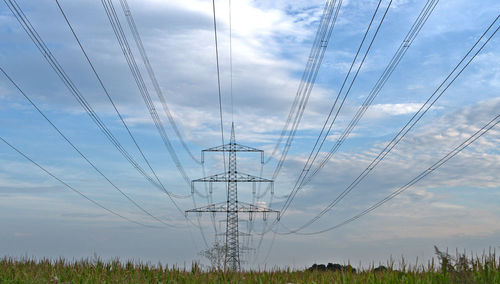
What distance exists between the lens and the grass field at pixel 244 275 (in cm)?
1180

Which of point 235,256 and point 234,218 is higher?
point 234,218

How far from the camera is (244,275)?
47.1 feet

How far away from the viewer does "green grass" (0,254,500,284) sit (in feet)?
38.8

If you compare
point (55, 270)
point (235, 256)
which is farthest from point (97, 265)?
point (235, 256)

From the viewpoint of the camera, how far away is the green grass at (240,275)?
11.8 m

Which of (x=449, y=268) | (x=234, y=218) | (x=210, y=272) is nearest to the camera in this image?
(x=449, y=268)

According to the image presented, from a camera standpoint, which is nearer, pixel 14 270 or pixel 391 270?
pixel 391 270

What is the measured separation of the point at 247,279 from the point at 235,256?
38620 millimetres

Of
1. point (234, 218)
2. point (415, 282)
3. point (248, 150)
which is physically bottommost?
point (415, 282)

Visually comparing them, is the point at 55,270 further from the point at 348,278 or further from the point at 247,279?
the point at 348,278

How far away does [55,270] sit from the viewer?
15633 mm

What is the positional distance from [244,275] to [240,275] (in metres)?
0.22

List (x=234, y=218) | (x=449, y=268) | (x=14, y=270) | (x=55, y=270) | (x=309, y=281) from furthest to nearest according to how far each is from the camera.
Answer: (x=234, y=218)
(x=14, y=270)
(x=55, y=270)
(x=309, y=281)
(x=449, y=268)

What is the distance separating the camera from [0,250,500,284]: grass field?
38.7 feet
